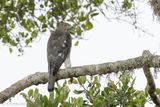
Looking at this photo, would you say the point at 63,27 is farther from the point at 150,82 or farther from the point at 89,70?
the point at 150,82

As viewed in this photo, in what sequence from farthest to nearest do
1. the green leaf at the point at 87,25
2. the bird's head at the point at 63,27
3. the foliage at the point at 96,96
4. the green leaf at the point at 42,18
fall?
the green leaf at the point at 42,18 → the green leaf at the point at 87,25 → the bird's head at the point at 63,27 → the foliage at the point at 96,96

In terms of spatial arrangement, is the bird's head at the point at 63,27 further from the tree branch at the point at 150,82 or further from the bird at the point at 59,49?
the tree branch at the point at 150,82

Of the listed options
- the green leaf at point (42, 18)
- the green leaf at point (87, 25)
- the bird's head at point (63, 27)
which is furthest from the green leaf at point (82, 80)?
the green leaf at point (42, 18)

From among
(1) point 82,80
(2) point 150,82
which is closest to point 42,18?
(1) point 82,80

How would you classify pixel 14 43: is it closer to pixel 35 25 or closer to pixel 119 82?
pixel 35 25

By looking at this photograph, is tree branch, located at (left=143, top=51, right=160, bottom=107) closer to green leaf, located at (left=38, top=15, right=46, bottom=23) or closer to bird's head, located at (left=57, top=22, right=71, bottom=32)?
bird's head, located at (left=57, top=22, right=71, bottom=32)

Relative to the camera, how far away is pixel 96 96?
229 inches

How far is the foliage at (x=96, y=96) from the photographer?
18.3 feet

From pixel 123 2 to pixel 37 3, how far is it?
1.38 m

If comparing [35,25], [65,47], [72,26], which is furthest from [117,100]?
[35,25]

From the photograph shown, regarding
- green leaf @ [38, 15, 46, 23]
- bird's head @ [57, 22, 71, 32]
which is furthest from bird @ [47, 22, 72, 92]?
green leaf @ [38, 15, 46, 23]

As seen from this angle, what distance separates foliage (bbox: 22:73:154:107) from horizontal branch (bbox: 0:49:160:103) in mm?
136

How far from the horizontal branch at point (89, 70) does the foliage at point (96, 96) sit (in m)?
0.14

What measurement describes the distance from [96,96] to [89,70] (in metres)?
0.25
